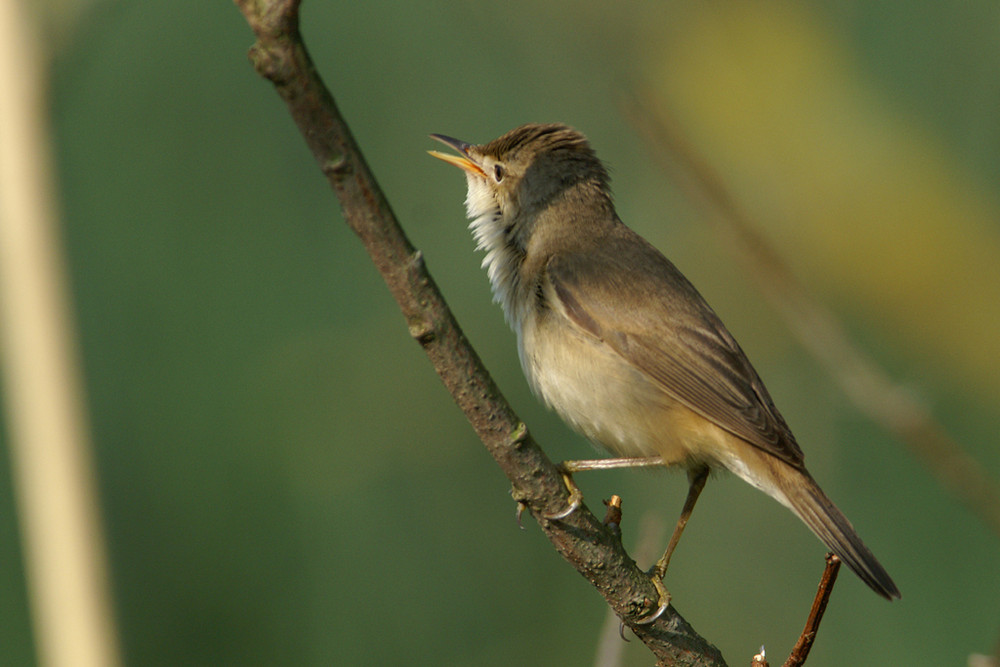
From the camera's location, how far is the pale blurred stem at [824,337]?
1.75 m

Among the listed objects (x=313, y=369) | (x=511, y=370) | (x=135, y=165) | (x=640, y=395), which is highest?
(x=135, y=165)

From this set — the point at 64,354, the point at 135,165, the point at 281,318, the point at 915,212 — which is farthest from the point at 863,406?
the point at 135,165

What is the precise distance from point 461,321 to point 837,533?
197cm

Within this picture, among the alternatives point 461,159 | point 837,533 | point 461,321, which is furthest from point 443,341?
point 461,321

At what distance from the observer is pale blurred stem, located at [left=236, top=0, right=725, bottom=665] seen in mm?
1375

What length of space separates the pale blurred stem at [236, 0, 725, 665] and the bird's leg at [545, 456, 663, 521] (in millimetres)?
21

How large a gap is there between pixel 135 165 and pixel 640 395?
2507 millimetres

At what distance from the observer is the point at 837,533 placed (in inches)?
102

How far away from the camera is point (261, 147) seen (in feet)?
13.8

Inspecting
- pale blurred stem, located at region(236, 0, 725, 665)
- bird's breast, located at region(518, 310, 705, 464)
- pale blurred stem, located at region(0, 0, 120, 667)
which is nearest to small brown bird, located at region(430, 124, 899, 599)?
bird's breast, located at region(518, 310, 705, 464)

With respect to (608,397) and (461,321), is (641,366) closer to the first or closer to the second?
(608,397)

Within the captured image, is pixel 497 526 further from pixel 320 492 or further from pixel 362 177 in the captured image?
pixel 362 177

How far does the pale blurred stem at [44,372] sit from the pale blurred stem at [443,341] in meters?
1.19

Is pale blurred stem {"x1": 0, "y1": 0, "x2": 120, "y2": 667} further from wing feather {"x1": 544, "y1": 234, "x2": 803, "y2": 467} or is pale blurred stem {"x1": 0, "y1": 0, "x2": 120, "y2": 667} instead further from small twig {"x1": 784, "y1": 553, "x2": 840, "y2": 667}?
small twig {"x1": 784, "y1": 553, "x2": 840, "y2": 667}
